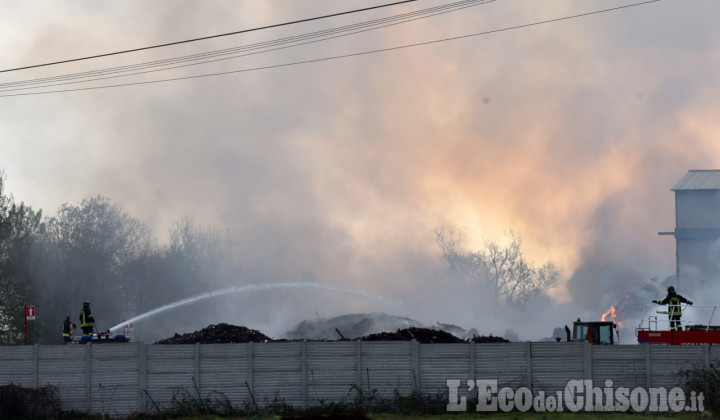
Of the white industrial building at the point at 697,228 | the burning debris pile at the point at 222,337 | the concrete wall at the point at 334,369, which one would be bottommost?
the concrete wall at the point at 334,369

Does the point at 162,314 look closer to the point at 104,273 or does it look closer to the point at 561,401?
the point at 104,273

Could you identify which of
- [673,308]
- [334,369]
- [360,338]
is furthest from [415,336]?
[673,308]

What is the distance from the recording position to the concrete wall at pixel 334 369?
23281 mm

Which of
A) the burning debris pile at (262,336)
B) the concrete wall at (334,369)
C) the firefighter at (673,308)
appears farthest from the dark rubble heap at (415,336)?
the firefighter at (673,308)

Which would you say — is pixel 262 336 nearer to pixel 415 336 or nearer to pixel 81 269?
pixel 415 336

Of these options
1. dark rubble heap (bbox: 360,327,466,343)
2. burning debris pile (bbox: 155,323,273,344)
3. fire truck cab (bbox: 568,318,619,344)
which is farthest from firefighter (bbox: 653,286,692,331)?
burning debris pile (bbox: 155,323,273,344)

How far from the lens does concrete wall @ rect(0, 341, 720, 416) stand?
2328 cm

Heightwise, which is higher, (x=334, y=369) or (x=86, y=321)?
(x=86, y=321)

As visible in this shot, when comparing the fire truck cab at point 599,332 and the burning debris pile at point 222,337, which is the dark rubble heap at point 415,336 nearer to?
the fire truck cab at point 599,332

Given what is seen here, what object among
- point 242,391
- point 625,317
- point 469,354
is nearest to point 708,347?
point 469,354

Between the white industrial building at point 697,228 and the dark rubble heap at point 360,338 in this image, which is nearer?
the dark rubble heap at point 360,338

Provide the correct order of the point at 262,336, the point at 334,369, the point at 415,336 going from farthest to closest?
the point at 262,336 → the point at 415,336 → the point at 334,369

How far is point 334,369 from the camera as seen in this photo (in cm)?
2339

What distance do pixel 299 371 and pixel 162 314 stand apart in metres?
50.4
